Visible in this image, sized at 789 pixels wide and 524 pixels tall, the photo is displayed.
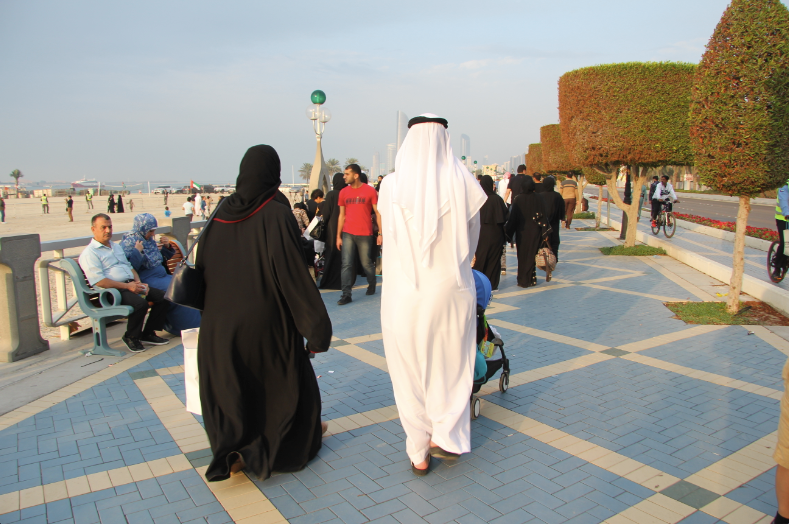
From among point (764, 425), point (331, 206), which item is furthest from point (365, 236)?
point (764, 425)

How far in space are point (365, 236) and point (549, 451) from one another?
499cm

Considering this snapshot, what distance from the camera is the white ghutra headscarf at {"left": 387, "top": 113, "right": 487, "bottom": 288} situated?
3127 mm

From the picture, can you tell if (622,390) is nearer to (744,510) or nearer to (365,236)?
(744,510)

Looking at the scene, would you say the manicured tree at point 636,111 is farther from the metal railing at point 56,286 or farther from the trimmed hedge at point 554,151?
the trimmed hedge at point 554,151

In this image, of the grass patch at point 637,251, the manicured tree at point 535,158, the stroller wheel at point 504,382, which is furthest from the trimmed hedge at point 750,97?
the manicured tree at point 535,158

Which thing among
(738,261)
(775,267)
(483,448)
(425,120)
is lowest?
(483,448)

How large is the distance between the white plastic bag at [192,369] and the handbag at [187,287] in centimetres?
20

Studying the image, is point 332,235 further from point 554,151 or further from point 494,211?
point 554,151

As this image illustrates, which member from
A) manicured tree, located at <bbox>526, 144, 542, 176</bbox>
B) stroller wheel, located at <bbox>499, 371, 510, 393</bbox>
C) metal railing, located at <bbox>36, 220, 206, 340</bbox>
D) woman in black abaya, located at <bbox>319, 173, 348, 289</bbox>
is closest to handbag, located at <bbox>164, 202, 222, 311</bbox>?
stroller wheel, located at <bbox>499, 371, 510, 393</bbox>

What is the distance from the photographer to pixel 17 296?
5398 mm

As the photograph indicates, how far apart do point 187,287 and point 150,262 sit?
359 cm

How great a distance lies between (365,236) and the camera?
315 inches

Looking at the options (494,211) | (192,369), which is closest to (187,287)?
(192,369)

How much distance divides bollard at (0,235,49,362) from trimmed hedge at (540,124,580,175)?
23.4 m
